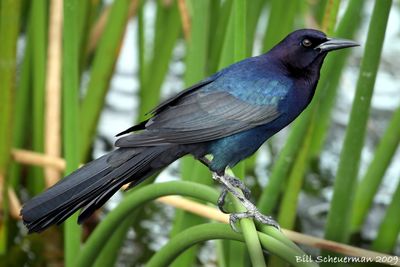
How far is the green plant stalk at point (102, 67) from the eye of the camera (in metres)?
3.46

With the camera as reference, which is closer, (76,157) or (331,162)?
(76,157)

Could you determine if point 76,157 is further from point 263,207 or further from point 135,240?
point 135,240

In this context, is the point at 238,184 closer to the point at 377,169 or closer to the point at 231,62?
the point at 231,62

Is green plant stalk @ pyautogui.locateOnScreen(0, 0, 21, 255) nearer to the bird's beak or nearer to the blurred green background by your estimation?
the blurred green background

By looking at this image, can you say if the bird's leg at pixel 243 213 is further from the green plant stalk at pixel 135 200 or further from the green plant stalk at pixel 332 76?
the green plant stalk at pixel 332 76

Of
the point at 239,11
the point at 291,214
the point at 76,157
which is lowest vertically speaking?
the point at 291,214

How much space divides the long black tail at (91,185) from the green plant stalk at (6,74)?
3.04 feet

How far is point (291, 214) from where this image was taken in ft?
11.5

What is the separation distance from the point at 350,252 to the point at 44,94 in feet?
5.55

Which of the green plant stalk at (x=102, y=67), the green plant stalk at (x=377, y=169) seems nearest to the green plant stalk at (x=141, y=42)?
the green plant stalk at (x=102, y=67)

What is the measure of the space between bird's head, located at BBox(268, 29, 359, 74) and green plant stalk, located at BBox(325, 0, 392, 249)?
0.16 m

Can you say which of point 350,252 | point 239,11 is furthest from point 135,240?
point 239,11

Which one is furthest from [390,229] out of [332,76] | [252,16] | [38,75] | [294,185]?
[38,75]

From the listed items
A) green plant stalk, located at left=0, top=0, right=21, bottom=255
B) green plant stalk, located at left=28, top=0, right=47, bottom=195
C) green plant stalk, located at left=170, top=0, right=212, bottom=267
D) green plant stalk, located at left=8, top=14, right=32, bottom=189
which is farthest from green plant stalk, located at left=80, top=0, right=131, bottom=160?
green plant stalk, located at left=170, top=0, right=212, bottom=267
